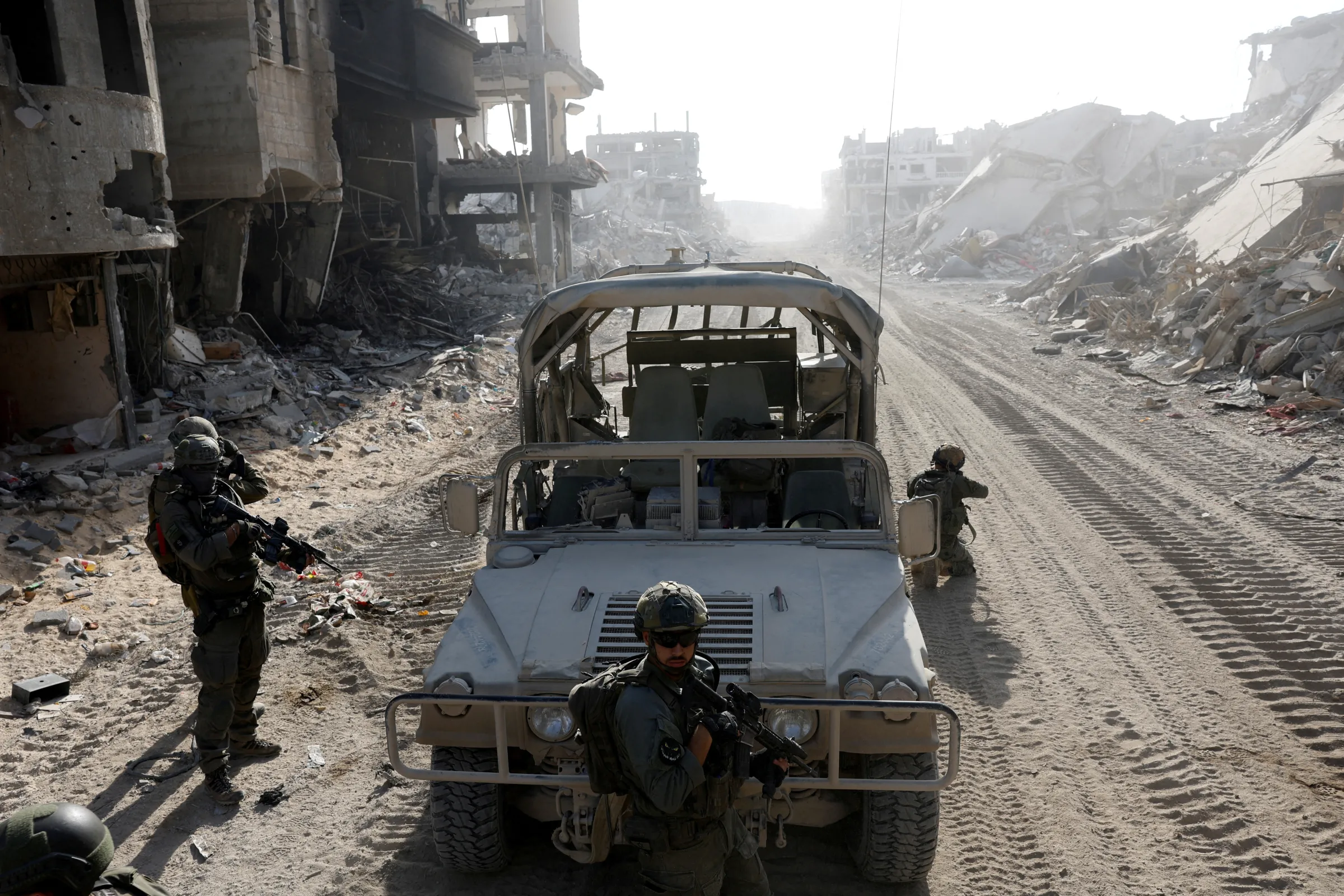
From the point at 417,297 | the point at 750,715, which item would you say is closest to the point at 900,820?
the point at 750,715

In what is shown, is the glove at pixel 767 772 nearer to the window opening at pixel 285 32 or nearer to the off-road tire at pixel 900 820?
the off-road tire at pixel 900 820

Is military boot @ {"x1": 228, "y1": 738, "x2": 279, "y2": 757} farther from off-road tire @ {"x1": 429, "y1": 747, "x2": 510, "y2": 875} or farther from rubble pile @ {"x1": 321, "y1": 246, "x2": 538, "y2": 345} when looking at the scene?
rubble pile @ {"x1": 321, "y1": 246, "x2": 538, "y2": 345}

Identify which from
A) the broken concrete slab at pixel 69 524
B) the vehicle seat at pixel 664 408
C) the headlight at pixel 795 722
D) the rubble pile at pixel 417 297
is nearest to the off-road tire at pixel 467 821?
the headlight at pixel 795 722

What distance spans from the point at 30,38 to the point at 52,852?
11.0 meters

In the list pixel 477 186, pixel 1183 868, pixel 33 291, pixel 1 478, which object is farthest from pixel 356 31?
pixel 1183 868

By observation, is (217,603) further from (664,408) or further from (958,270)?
(958,270)

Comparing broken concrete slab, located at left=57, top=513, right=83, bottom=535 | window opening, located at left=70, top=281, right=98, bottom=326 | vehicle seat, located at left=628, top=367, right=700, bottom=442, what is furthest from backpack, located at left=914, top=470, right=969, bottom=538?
window opening, located at left=70, top=281, right=98, bottom=326

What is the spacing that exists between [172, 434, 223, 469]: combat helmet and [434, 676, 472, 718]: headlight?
1.73 meters

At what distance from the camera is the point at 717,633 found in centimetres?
376

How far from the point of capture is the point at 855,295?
17.9 feet

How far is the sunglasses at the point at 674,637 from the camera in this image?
109 inches

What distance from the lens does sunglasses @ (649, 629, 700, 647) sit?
276 cm

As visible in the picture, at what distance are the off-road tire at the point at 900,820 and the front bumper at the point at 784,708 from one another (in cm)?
6

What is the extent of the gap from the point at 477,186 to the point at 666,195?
40.8 m
